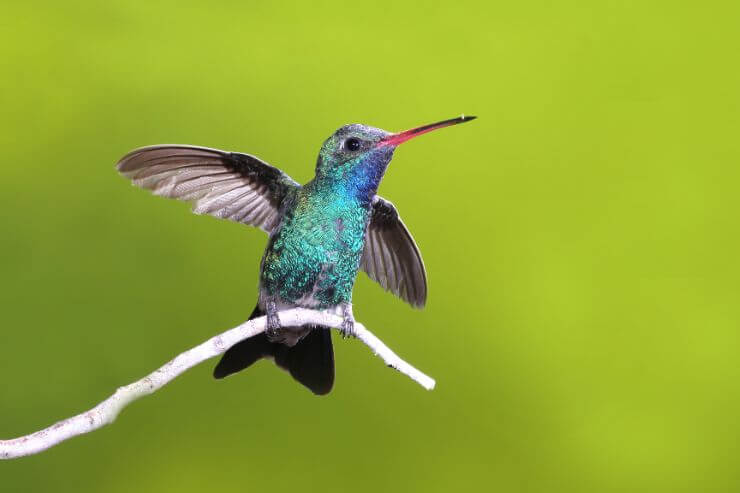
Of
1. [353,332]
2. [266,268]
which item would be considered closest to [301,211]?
[266,268]

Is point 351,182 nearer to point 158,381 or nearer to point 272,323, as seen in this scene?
point 272,323

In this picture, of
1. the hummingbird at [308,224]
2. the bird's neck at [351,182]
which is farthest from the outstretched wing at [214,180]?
the bird's neck at [351,182]

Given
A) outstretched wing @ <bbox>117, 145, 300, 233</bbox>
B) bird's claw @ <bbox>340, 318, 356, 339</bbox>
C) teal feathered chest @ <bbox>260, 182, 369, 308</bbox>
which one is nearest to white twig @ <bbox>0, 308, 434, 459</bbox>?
bird's claw @ <bbox>340, 318, 356, 339</bbox>

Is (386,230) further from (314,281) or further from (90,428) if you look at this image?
(90,428)

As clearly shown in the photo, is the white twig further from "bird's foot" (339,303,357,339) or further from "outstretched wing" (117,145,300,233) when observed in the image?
"outstretched wing" (117,145,300,233)

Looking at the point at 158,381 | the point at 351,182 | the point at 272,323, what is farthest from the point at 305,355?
the point at 158,381

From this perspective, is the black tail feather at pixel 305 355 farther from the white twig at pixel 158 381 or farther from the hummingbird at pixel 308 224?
the white twig at pixel 158 381
